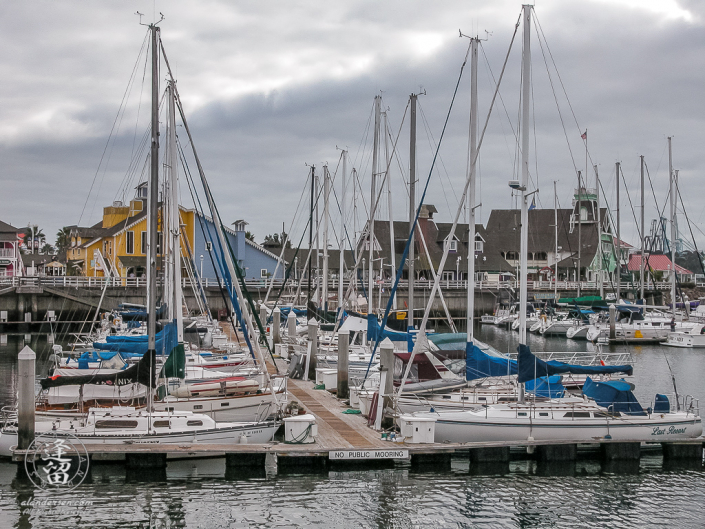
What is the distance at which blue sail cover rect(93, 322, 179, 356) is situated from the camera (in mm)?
29234

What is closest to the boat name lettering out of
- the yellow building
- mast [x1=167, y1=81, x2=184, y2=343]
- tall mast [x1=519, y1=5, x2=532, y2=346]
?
tall mast [x1=519, y1=5, x2=532, y2=346]

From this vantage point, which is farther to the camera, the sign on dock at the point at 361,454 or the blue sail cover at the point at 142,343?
the blue sail cover at the point at 142,343

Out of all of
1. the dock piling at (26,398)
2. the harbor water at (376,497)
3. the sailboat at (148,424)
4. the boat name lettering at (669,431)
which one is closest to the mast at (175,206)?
the sailboat at (148,424)

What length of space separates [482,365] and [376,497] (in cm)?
844

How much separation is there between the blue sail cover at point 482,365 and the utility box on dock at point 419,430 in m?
4.95

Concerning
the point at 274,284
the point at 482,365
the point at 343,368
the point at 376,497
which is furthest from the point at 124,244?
the point at 376,497

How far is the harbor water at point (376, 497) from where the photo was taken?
17.6 m

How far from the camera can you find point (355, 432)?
2228cm

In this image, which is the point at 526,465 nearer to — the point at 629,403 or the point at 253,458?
the point at 629,403

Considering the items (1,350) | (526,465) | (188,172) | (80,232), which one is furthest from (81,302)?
(526,465)

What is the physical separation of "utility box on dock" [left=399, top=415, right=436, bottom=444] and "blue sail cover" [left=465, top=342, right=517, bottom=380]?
16.2 feet

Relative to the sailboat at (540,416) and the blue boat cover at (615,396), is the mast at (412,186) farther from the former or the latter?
the blue boat cover at (615,396)

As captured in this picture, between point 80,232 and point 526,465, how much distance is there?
65310mm

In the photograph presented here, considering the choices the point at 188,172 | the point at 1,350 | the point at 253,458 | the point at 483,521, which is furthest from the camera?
the point at 1,350
